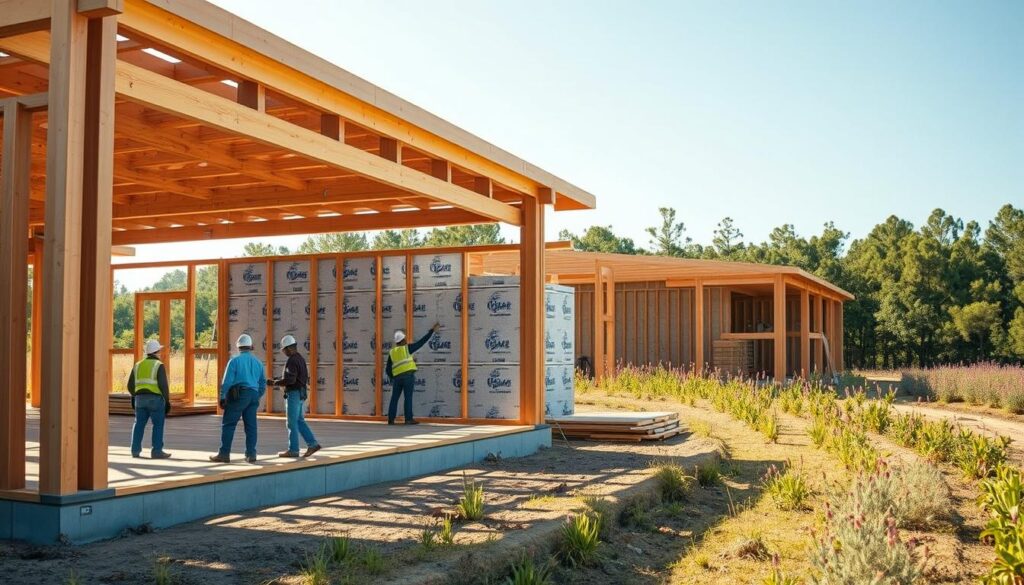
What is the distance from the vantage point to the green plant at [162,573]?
238 inches

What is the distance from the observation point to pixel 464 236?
61688 millimetres

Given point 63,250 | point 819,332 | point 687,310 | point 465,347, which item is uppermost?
point 687,310

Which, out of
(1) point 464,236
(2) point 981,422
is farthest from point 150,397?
(1) point 464,236

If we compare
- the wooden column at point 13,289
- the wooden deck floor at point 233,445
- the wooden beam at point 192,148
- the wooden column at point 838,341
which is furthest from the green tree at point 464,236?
the wooden column at point 13,289

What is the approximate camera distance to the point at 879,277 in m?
44.4

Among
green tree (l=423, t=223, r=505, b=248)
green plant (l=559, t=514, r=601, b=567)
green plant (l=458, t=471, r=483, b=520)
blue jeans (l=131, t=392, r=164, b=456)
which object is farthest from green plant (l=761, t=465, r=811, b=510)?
green tree (l=423, t=223, r=505, b=248)

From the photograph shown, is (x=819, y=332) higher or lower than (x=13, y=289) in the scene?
lower

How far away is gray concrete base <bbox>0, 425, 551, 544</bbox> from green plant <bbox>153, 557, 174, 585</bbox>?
1097mm

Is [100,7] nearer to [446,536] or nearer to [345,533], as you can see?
[345,533]

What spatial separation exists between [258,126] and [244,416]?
3239 mm

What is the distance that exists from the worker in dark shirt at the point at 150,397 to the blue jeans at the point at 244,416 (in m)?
0.97

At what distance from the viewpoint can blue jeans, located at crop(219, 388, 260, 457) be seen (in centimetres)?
994

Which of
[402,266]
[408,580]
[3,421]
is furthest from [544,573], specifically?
[402,266]

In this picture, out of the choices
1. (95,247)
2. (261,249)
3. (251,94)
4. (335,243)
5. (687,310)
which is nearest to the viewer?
(95,247)
